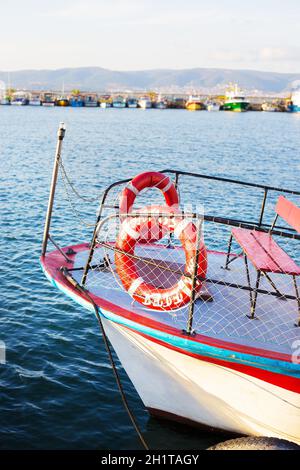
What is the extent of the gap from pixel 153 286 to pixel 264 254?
1.69 metres

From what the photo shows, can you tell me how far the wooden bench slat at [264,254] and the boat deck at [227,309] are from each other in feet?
2.37

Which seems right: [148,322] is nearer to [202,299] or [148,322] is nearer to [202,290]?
[202,299]

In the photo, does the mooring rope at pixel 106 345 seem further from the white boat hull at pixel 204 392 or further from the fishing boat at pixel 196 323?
the white boat hull at pixel 204 392

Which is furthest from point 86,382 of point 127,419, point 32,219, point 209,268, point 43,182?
point 43,182

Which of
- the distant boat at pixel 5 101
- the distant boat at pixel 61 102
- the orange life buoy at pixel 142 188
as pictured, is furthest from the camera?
the distant boat at pixel 5 101

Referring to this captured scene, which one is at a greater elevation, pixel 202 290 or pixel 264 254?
pixel 264 254

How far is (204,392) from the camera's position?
7102 millimetres

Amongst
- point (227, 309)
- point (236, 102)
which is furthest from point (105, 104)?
point (227, 309)

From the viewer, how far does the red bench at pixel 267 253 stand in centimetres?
677

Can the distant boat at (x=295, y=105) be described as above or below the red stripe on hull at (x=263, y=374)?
above

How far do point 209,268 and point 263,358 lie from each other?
9.21 ft

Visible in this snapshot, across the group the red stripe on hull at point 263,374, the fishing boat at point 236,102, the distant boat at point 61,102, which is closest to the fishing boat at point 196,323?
the red stripe on hull at point 263,374

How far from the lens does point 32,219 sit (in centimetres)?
1958

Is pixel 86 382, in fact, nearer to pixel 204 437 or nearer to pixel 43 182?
pixel 204 437
